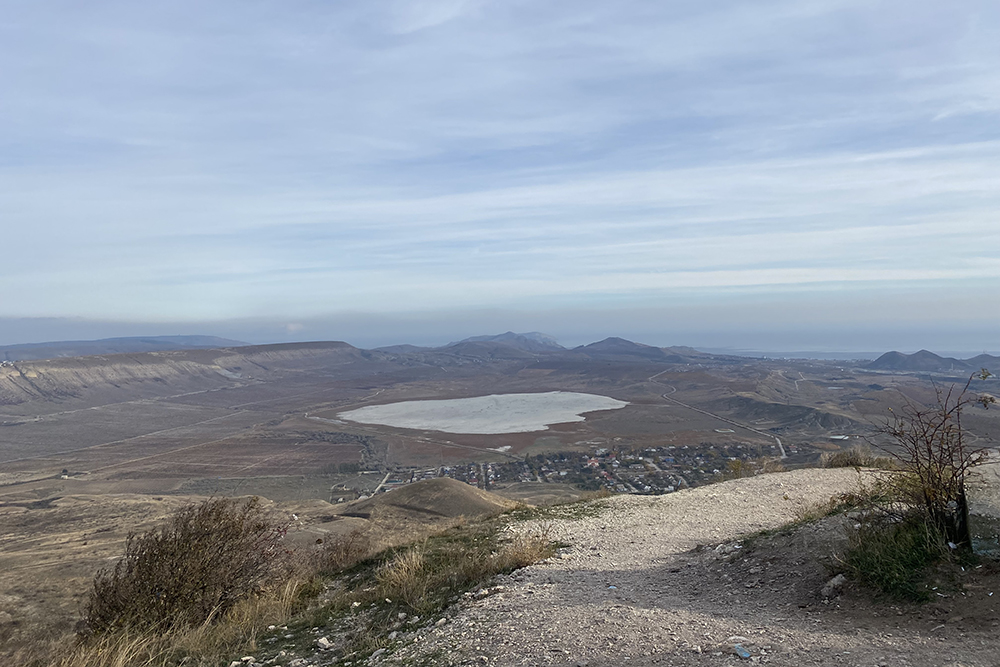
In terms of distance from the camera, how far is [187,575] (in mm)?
6566

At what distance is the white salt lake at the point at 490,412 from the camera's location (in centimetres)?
6569

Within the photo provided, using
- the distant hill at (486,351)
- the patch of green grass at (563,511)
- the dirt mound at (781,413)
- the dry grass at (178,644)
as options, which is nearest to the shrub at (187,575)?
the dry grass at (178,644)

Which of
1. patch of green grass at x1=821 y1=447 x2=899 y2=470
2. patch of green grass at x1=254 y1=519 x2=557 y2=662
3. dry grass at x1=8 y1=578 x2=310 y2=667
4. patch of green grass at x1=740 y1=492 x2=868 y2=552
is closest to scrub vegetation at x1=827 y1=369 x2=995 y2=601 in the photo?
patch of green grass at x1=740 y1=492 x2=868 y2=552

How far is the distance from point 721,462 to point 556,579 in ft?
120

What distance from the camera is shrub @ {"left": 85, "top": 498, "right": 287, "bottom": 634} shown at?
20.4 feet

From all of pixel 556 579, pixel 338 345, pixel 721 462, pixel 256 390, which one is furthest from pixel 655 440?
pixel 338 345

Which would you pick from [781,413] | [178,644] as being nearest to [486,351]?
[781,413]

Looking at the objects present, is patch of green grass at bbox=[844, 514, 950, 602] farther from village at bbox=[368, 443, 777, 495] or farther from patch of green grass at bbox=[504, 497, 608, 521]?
village at bbox=[368, 443, 777, 495]

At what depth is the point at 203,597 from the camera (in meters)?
6.65

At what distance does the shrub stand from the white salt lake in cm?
5348

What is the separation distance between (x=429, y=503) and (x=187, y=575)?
17.8m

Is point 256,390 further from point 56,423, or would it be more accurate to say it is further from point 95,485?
point 95,485

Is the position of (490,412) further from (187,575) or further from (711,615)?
(711,615)

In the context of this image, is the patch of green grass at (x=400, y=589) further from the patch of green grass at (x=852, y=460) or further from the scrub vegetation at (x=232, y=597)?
the patch of green grass at (x=852, y=460)
